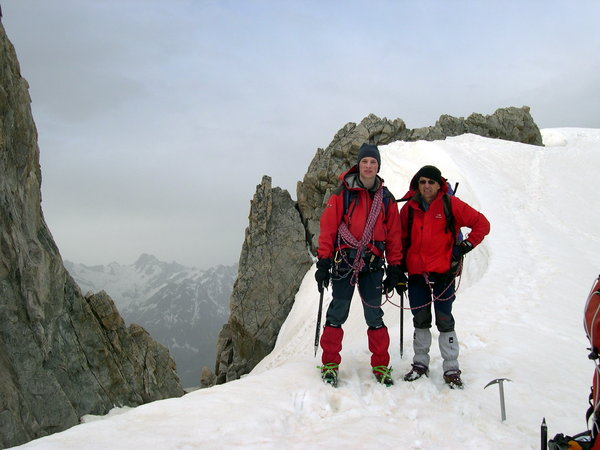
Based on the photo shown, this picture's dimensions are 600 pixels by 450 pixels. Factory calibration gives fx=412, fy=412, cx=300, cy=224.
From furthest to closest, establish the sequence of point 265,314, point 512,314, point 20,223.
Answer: point 265,314 < point 20,223 < point 512,314

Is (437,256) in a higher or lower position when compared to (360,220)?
lower

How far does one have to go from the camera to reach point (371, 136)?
35.6 metres

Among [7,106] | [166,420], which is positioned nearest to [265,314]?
[7,106]

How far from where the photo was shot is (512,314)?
995 cm

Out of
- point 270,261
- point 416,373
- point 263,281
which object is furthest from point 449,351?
point 270,261

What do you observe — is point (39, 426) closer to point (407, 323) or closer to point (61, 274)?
point (61, 274)

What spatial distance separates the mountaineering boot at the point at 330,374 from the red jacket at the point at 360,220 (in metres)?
1.73

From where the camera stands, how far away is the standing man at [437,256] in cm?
655

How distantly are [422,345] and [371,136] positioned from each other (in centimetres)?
3074

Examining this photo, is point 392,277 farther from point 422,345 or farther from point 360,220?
point 422,345

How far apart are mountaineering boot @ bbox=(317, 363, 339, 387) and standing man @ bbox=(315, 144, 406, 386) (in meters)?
0.03

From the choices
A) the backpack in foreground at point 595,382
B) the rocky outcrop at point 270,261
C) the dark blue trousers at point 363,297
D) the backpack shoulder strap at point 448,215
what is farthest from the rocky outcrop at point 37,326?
the backpack in foreground at point 595,382

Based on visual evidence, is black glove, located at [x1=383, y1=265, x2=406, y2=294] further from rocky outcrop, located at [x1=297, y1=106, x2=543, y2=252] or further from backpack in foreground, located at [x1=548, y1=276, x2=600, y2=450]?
rocky outcrop, located at [x1=297, y1=106, x2=543, y2=252]

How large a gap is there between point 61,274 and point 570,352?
14994mm
